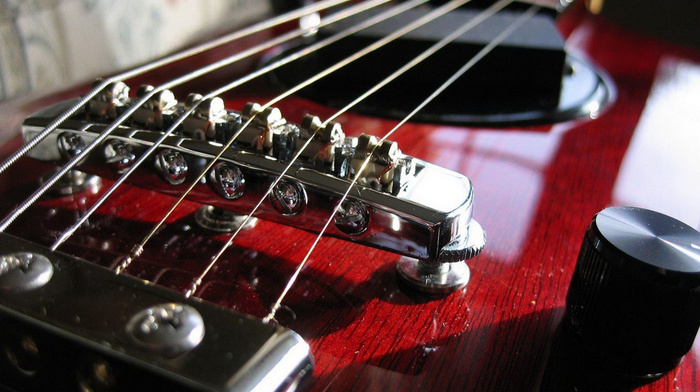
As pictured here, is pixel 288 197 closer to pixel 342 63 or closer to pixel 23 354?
pixel 23 354

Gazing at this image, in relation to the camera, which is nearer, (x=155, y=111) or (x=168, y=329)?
(x=168, y=329)

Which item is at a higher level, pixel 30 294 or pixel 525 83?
pixel 30 294

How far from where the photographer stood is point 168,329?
309 millimetres

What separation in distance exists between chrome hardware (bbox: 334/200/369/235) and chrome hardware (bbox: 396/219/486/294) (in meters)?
0.06

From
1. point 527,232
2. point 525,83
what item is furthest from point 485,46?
point 527,232

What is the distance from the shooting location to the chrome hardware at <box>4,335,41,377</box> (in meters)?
0.32

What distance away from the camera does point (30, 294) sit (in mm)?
331

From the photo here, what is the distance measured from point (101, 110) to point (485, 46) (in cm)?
52

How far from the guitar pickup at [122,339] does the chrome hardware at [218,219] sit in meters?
0.19

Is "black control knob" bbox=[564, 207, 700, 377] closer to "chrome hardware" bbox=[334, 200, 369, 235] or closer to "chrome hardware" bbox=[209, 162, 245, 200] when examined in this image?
"chrome hardware" bbox=[334, 200, 369, 235]

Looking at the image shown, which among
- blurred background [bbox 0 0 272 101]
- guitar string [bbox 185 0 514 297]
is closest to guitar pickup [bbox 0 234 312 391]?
guitar string [bbox 185 0 514 297]

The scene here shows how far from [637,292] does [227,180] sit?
30cm

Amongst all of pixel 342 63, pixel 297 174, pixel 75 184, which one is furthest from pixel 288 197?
pixel 342 63

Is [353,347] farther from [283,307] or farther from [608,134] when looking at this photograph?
[608,134]
